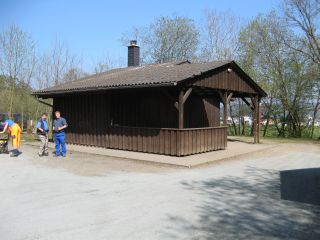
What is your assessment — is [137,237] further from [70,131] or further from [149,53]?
[149,53]

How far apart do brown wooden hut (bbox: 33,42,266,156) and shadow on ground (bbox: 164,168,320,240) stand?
5409 millimetres

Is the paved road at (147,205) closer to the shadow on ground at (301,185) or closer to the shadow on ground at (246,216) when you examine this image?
the shadow on ground at (246,216)

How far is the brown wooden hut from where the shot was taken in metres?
13.7

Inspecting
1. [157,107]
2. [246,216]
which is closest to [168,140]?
[157,107]

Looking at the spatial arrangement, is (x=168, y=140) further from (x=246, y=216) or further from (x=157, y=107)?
(x=246, y=216)

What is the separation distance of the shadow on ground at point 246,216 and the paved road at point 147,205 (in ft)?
0.04

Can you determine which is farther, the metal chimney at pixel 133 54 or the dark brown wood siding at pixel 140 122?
the metal chimney at pixel 133 54

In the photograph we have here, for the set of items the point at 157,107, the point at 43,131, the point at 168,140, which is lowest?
the point at 168,140

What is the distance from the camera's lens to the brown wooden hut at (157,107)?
13.7 m

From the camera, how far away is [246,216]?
19.9 feet

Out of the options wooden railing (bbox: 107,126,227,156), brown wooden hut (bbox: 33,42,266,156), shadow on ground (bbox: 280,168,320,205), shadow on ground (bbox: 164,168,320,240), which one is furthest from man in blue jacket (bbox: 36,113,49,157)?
shadow on ground (bbox: 280,168,320,205)

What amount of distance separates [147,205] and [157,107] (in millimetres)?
10293

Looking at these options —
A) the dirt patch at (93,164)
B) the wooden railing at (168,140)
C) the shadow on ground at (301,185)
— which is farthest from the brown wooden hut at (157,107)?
the shadow on ground at (301,185)

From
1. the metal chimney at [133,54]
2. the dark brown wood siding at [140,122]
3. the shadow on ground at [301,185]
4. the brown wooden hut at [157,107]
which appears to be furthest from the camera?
the metal chimney at [133,54]
